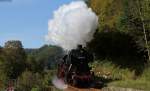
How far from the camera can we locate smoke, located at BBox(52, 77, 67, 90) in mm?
30794

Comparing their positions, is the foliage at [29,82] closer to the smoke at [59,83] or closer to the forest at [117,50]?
the forest at [117,50]

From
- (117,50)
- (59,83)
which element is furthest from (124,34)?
(59,83)

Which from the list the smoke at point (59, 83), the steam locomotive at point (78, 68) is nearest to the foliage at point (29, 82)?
the smoke at point (59, 83)

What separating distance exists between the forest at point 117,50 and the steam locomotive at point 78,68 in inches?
57.1

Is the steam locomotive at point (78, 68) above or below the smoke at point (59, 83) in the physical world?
above

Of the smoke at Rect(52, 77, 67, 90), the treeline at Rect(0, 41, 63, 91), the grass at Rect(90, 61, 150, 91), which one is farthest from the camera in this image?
the treeline at Rect(0, 41, 63, 91)

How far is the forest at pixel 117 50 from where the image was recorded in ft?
104

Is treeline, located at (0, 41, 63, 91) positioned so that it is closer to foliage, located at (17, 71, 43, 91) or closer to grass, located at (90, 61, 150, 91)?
foliage, located at (17, 71, 43, 91)

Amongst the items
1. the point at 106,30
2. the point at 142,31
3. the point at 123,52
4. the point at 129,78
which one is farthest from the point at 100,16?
the point at 129,78

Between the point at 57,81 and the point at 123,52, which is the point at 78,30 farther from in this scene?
the point at 123,52

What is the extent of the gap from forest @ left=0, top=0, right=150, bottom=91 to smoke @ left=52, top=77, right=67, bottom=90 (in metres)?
0.58

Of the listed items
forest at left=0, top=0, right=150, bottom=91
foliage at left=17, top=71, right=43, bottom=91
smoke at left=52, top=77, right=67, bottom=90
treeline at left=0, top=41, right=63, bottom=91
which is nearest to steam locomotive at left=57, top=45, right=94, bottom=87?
smoke at left=52, top=77, right=67, bottom=90

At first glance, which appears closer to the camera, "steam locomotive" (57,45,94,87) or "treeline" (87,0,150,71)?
"steam locomotive" (57,45,94,87)

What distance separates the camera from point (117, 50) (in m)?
39.5
